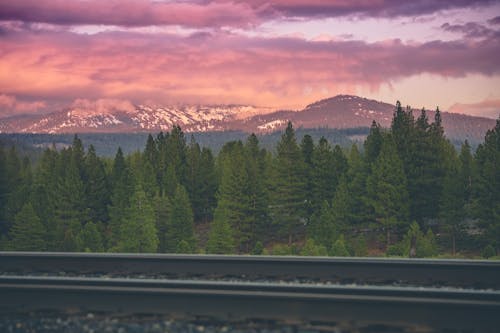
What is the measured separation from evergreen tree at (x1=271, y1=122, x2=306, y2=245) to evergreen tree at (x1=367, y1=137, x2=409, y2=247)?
11.7 m

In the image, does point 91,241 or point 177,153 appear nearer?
point 91,241

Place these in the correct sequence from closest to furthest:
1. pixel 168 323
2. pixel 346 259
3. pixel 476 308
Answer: pixel 476 308 < pixel 168 323 < pixel 346 259

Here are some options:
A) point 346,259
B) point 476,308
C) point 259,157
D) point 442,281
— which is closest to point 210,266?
point 346,259

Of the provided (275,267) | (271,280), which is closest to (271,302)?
(271,280)

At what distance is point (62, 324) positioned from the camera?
7.82m

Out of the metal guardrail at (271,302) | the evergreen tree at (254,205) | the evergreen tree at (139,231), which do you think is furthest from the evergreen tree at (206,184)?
the metal guardrail at (271,302)

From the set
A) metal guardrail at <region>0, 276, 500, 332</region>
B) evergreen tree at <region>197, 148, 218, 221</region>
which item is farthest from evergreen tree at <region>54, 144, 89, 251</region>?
metal guardrail at <region>0, 276, 500, 332</region>

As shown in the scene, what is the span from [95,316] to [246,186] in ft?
164

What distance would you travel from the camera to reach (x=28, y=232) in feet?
177

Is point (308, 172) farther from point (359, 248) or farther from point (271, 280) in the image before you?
point (271, 280)

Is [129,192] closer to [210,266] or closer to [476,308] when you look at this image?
[210,266]

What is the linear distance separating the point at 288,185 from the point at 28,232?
2824 cm

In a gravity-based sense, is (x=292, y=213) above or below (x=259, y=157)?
below

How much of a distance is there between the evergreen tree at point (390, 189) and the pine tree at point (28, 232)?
1362 inches
